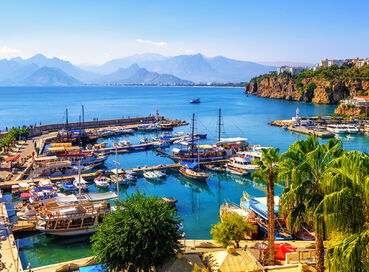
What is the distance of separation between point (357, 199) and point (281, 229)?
1507 cm

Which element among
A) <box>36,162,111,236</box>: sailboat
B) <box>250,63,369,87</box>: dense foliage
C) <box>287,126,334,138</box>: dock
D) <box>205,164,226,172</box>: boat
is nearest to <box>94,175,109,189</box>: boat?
<box>36,162,111,236</box>: sailboat

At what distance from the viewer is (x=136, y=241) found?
1563 centimetres

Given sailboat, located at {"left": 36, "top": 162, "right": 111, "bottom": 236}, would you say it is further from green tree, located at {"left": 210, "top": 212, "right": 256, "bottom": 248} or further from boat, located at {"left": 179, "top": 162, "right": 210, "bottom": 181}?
boat, located at {"left": 179, "top": 162, "right": 210, "bottom": 181}

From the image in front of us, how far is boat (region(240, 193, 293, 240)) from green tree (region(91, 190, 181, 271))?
9765 millimetres

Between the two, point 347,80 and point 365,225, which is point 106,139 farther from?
point 347,80

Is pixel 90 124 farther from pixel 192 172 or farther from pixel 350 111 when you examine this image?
pixel 350 111

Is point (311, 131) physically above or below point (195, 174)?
above

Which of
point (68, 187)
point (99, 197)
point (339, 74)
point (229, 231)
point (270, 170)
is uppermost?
point (339, 74)

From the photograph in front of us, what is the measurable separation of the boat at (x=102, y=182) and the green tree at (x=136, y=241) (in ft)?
75.8

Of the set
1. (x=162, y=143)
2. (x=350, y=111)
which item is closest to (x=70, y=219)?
(x=162, y=143)

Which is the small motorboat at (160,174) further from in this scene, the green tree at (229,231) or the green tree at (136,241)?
the green tree at (136,241)

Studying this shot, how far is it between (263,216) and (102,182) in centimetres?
2178

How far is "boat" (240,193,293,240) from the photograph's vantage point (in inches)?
902

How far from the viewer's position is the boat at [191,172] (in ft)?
136
